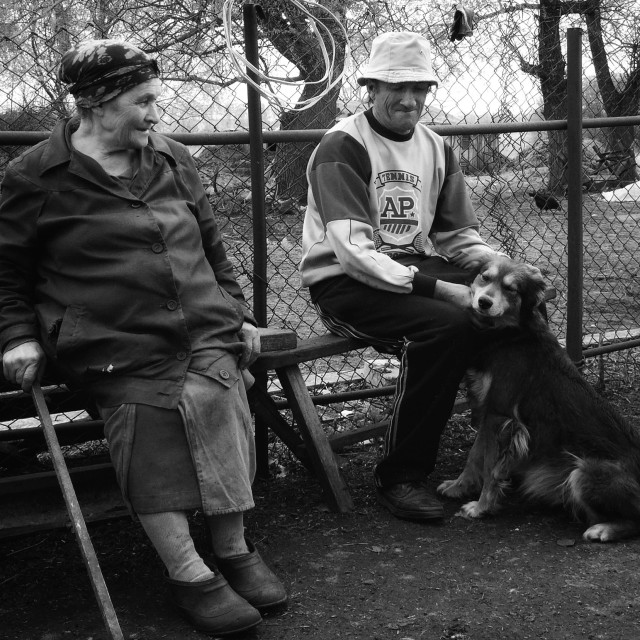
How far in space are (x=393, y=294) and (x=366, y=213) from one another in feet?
1.12

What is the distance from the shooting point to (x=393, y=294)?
344cm

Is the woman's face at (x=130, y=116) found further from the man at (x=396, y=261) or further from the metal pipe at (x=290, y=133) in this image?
the man at (x=396, y=261)

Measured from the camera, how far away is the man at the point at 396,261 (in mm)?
3363

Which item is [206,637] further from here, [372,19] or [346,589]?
[372,19]

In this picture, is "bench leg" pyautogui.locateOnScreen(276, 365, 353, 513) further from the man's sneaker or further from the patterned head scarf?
the patterned head scarf

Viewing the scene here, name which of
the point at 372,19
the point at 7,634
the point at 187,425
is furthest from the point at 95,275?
the point at 372,19

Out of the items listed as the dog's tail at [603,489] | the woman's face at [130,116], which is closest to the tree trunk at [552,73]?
the dog's tail at [603,489]

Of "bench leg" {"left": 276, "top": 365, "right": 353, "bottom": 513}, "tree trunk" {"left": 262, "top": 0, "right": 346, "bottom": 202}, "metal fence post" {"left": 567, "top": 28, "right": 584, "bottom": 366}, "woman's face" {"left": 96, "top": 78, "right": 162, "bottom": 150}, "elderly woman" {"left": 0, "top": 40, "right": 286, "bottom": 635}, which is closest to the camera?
"elderly woman" {"left": 0, "top": 40, "right": 286, "bottom": 635}

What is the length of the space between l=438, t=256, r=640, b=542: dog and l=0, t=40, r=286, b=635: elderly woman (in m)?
1.11

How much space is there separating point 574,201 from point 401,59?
1478 millimetres

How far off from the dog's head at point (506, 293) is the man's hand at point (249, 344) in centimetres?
90

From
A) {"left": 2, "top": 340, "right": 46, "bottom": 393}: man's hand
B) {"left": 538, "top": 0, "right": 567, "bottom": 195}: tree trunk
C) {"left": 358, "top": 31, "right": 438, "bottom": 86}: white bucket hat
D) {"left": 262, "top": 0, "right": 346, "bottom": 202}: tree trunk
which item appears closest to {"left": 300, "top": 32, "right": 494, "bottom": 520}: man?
{"left": 358, "top": 31, "right": 438, "bottom": 86}: white bucket hat

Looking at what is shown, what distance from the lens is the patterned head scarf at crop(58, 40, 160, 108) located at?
8.64 ft

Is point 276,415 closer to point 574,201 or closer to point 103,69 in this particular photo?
point 103,69
